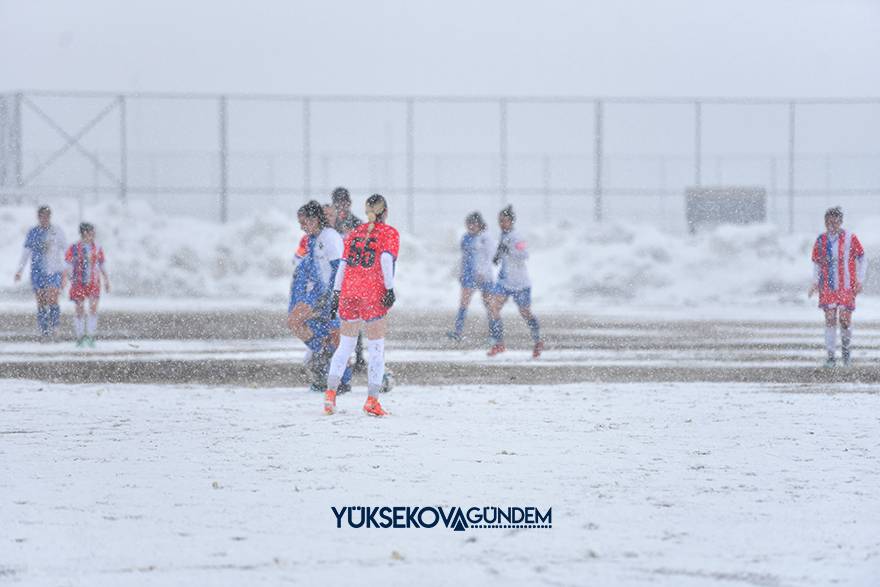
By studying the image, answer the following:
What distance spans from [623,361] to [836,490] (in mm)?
8424

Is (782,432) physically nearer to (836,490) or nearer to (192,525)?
(836,490)

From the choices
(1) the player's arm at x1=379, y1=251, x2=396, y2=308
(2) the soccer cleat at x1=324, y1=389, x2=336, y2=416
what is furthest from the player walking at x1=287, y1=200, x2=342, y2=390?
(2) the soccer cleat at x1=324, y1=389, x2=336, y2=416

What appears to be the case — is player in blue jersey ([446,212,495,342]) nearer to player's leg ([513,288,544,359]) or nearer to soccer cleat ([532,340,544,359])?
player's leg ([513,288,544,359])

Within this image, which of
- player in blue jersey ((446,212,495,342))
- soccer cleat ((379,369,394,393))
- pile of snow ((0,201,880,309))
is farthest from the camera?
pile of snow ((0,201,880,309))

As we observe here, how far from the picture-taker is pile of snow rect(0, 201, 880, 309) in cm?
3112

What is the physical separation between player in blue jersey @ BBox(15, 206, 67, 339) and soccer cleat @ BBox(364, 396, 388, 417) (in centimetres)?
990

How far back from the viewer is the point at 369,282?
11.0 metres

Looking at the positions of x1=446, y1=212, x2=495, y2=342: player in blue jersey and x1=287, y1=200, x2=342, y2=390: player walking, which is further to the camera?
x1=446, y1=212, x2=495, y2=342: player in blue jersey

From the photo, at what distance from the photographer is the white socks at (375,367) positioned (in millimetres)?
10852

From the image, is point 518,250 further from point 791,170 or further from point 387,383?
point 791,170

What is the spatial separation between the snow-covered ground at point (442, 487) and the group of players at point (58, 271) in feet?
19.9

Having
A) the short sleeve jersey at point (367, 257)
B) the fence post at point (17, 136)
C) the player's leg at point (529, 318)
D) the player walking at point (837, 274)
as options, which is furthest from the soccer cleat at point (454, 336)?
the fence post at point (17, 136)

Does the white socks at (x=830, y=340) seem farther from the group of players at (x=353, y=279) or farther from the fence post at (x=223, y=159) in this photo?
the fence post at (x=223, y=159)

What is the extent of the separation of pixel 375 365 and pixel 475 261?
8031 millimetres
